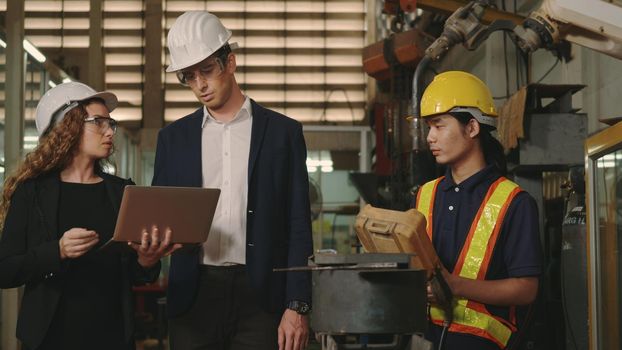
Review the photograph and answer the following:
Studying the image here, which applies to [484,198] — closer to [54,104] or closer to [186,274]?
[186,274]

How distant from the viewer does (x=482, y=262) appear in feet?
8.37

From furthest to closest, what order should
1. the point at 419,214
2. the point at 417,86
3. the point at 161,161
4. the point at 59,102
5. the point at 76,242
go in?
1. the point at 417,86
2. the point at 59,102
3. the point at 161,161
4. the point at 76,242
5. the point at 419,214

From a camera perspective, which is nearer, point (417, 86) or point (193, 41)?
point (193, 41)

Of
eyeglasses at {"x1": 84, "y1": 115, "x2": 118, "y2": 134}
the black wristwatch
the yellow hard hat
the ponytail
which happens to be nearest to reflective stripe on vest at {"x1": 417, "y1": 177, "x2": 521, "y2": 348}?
the ponytail

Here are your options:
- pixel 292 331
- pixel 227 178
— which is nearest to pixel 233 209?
pixel 227 178

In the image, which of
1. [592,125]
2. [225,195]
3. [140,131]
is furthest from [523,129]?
[140,131]

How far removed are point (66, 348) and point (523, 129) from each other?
2617 mm

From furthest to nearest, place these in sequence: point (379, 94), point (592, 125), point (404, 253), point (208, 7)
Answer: point (208, 7) → point (379, 94) → point (592, 125) → point (404, 253)

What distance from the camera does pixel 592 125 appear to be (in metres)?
5.00

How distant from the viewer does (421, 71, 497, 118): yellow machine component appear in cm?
273

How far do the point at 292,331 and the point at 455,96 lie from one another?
0.87 metres

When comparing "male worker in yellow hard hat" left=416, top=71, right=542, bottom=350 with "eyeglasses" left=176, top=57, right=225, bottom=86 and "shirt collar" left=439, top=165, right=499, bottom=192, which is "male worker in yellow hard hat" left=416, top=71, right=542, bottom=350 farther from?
"eyeglasses" left=176, top=57, right=225, bottom=86

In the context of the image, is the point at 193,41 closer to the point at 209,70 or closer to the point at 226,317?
the point at 209,70

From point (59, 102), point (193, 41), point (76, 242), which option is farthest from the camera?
point (59, 102)
